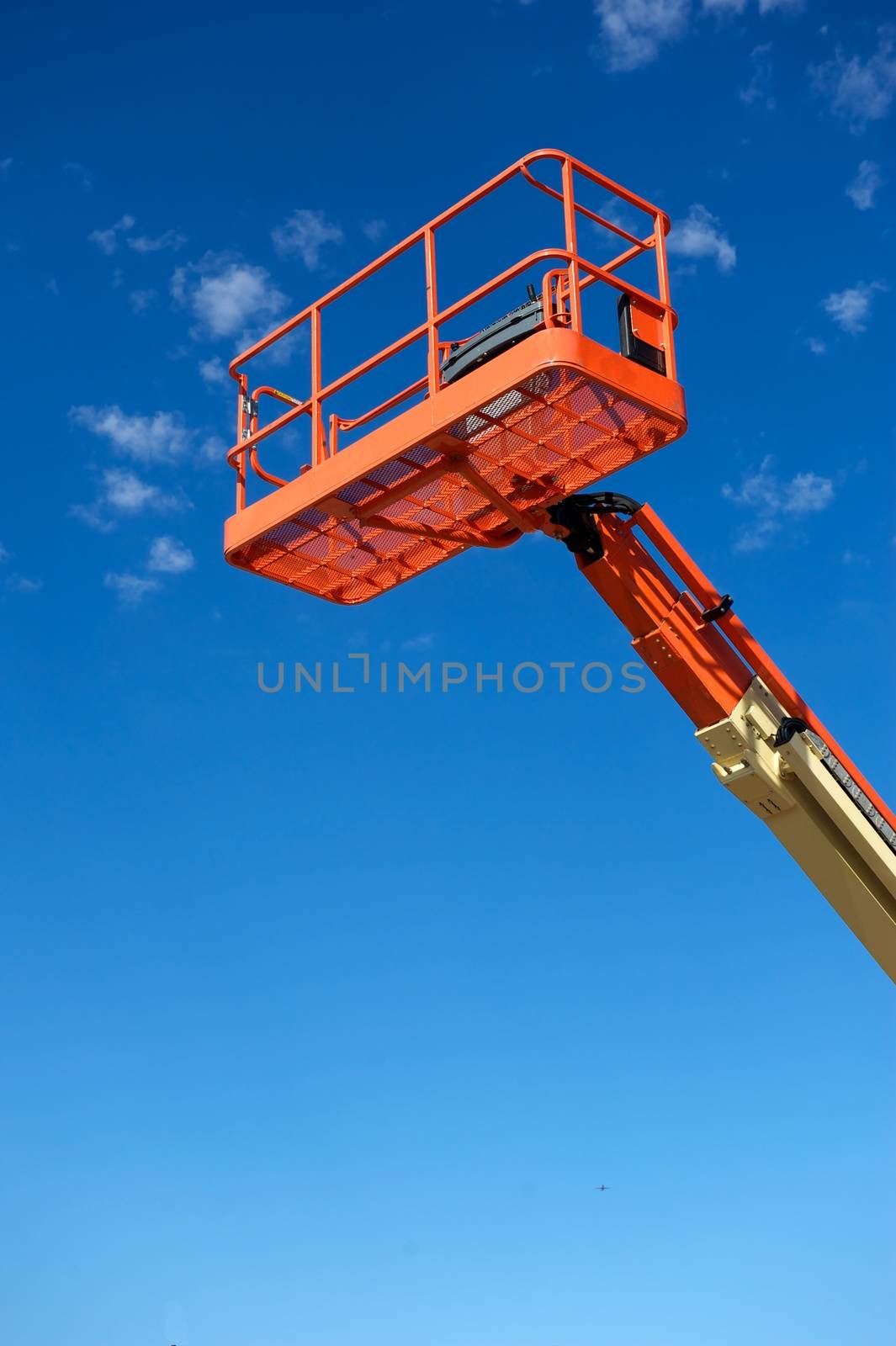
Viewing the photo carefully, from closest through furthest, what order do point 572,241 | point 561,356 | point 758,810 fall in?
point 561,356 < point 572,241 < point 758,810

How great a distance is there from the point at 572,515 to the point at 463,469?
1151 mm

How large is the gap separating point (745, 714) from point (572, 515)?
1.76m

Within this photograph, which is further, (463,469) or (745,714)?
(745,714)

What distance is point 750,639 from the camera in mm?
9273

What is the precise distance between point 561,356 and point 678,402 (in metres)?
1.16

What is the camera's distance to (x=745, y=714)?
9117 mm

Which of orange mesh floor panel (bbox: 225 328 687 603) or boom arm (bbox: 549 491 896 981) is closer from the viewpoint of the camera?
orange mesh floor panel (bbox: 225 328 687 603)

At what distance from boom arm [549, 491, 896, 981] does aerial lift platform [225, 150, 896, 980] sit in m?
0.01

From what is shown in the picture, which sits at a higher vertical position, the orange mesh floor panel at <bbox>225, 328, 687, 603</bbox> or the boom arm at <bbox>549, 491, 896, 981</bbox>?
the orange mesh floor panel at <bbox>225, 328, 687, 603</bbox>

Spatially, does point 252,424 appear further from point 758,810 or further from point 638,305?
point 758,810

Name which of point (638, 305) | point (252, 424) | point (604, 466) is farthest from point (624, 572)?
point (252, 424)

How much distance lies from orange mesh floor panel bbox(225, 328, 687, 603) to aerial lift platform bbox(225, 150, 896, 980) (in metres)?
0.01

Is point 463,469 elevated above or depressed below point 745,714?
above

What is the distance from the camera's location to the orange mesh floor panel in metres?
7.72
